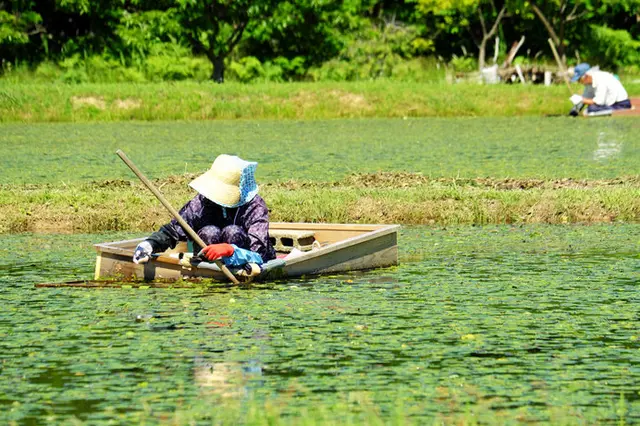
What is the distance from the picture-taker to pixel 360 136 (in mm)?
29188

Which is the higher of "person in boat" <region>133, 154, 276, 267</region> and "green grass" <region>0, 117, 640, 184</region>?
"person in boat" <region>133, 154, 276, 267</region>

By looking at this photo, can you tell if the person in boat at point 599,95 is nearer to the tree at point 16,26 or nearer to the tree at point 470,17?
the tree at point 470,17

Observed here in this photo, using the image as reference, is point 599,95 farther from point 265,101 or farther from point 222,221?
point 222,221

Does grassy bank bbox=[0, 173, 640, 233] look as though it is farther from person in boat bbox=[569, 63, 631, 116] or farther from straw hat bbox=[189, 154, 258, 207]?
person in boat bbox=[569, 63, 631, 116]

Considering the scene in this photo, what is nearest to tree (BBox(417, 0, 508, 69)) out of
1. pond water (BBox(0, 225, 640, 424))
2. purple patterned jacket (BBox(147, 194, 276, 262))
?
pond water (BBox(0, 225, 640, 424))

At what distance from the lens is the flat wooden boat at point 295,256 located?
460 inches

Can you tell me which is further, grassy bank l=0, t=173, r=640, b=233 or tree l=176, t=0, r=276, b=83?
tree l=176, t=0, r=276, b=83

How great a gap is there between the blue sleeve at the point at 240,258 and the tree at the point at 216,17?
3013 centimetres

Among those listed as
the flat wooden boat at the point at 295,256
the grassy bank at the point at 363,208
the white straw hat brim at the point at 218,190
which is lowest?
the grassy bank at the point at 363,208

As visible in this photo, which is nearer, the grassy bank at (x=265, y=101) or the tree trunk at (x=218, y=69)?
the grassy bank at (x=265, y=101)

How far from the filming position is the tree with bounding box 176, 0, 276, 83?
41.4 metres

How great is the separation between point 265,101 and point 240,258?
2368cm

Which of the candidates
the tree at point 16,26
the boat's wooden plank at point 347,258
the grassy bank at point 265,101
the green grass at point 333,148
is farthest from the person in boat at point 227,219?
the tree at point 16,26

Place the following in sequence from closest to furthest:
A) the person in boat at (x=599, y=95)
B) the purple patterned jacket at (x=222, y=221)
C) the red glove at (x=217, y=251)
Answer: the red glove at (x=217, y=251), the purple patterned jacket at (x=222, y=221), the person in boat at (x=599, y=95)
